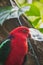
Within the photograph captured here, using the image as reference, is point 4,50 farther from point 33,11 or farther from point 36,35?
point 33,11

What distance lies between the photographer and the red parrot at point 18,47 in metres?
0.62

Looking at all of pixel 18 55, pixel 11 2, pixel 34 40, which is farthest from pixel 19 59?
pixel 11 2

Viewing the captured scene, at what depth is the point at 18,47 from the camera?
2.05ft

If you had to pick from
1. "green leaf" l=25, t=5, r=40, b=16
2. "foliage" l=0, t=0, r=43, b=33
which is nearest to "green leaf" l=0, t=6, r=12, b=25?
"foliage" l=0, t=0, r=43, b=33

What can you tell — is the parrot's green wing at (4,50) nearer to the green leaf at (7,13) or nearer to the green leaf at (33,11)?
the green leaf at (7,13)

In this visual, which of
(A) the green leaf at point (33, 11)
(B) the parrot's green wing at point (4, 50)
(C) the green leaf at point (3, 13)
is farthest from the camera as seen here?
(A) the green leaf at point (33, 11)

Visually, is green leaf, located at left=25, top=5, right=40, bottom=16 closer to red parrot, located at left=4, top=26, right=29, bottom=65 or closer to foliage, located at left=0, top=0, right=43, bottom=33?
foliage, located at left=0, top=0, right=43, bottom=33

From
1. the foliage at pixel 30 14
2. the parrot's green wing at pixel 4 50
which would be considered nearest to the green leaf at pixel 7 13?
the foliage at pixel 30 14

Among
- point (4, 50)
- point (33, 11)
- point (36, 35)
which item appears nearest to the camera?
point (4, 50)

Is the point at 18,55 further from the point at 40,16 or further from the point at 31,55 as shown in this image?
the point at 40,16

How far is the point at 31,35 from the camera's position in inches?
A: 27.4

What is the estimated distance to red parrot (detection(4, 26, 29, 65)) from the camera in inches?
24.3

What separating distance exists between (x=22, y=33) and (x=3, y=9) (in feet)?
0.46

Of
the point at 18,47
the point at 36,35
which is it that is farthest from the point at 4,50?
the point at 36,35
